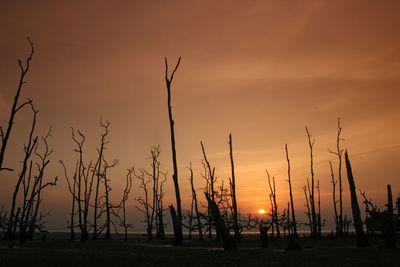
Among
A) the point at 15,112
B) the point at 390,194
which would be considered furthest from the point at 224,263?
the point at 15,112

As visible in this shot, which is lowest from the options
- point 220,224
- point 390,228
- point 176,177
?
point 390,228

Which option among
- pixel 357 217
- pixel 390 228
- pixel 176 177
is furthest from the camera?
pixel 176 177

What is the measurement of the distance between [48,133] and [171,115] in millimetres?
8737

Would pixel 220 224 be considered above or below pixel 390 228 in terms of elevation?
above

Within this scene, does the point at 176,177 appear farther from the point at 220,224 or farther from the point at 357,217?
the point at 357,217

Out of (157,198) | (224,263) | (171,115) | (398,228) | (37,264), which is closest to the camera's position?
(37,264)

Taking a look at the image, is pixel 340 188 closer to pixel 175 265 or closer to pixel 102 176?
pixel 102 176

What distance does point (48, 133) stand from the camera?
2209cm

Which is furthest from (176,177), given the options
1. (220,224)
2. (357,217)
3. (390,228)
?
(390,228)

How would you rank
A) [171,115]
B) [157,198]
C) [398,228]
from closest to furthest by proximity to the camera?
[171,115], [398,228], [157,198]

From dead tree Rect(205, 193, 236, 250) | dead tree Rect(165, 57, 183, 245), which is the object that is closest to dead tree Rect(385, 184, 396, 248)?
dead tree Rect(205, 193, 236, 250)

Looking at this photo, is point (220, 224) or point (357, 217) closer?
point (220, 224)

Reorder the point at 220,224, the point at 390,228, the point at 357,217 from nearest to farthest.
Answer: the point at 390,228 → the point at 220,224 → the point at 357,217

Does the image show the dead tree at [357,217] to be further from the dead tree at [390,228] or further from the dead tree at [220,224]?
the dead tree at [220,224]
